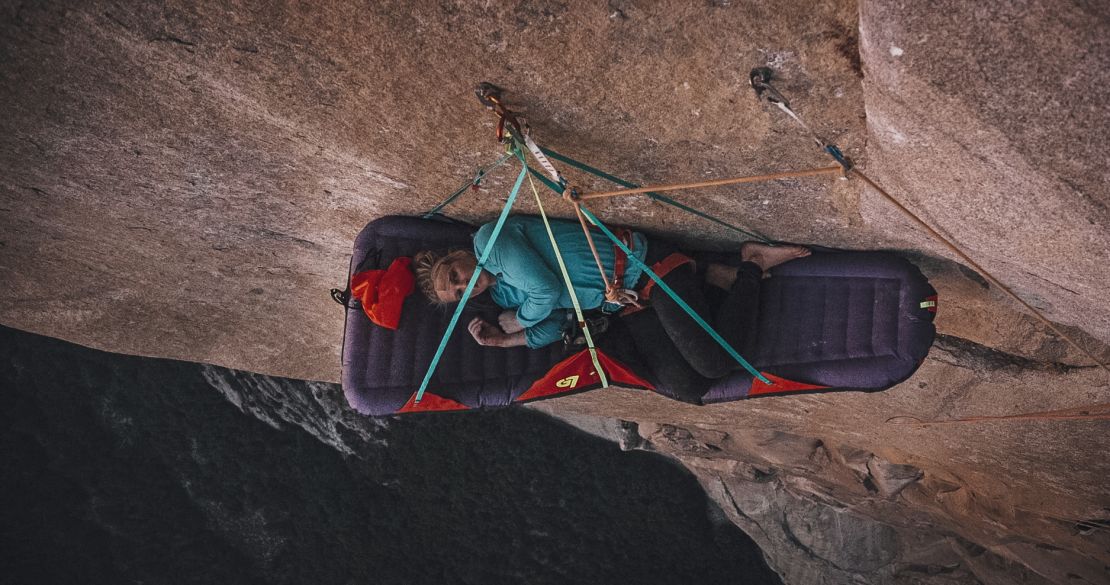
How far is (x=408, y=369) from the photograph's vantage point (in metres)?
2.76

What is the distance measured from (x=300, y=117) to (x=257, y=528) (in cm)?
439

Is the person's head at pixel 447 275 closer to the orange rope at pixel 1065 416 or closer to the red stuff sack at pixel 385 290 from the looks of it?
the red stuff sack at pixel 385 290

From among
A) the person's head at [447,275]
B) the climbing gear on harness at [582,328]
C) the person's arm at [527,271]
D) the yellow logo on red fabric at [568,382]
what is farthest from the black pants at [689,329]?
the person's head at [447,275]

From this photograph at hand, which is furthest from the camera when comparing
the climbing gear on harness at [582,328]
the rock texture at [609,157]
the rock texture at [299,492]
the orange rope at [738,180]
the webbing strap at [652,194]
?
the rock texture at [299,492]

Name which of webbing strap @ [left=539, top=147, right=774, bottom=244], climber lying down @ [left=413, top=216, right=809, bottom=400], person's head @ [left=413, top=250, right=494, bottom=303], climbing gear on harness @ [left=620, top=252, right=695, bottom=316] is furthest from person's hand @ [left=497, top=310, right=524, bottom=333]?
webbing strap @ [left=539, top=147, right=774, bottom=244]

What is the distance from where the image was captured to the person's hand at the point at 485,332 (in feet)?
8.73

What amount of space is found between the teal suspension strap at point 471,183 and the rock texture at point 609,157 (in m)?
0.04

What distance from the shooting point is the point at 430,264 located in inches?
101

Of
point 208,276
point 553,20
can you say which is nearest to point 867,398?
point 553,20

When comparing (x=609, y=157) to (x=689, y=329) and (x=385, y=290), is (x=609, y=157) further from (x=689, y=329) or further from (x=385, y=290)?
(x=385, y=290)

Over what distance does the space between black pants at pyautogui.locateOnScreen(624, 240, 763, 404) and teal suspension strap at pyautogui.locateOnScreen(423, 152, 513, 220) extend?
72 cm

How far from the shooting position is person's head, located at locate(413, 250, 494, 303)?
2416 mm

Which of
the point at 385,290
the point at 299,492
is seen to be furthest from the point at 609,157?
the point at 299,492

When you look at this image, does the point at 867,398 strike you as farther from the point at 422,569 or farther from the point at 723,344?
the point at 422,569
